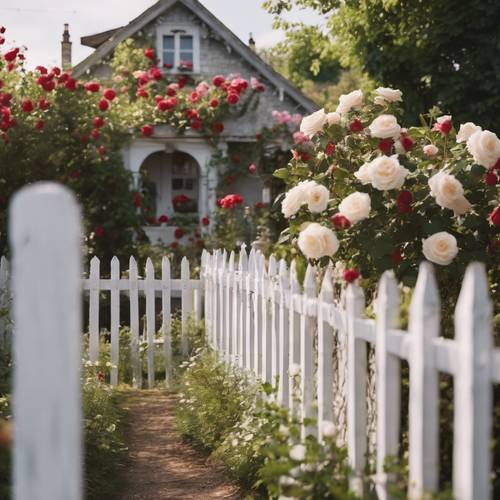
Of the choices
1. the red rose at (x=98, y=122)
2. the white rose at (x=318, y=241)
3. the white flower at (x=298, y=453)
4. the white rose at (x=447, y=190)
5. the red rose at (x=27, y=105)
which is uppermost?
the red rose at (x=27, y=105)

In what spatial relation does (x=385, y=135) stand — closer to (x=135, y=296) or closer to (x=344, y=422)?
(x=344, y=422)

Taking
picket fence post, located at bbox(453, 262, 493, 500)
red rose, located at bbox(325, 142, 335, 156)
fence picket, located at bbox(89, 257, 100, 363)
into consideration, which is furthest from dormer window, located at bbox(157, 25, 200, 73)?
Answer: picket fence post, located at bbox(453, 262, 493, 500)

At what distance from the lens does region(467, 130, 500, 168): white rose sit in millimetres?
4801

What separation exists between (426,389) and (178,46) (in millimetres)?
16261

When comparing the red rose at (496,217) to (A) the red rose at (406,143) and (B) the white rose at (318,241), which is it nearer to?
(A) the red rose at (406,143)

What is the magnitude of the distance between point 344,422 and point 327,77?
1903 inches

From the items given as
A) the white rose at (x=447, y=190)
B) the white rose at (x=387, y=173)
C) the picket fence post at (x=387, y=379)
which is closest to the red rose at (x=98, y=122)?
the white rose at (x=387, y=173)

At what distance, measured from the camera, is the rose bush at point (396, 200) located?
4.67 metres

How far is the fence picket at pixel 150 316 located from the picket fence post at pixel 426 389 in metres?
5.83

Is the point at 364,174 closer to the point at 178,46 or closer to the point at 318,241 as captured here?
the point at 318,241

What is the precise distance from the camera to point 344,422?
4121 mm

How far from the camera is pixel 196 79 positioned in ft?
58.2

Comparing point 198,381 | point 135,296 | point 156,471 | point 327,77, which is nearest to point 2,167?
point 135,296

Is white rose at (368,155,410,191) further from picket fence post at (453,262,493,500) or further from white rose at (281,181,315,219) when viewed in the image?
picket fence post at (453,262,493,500)
